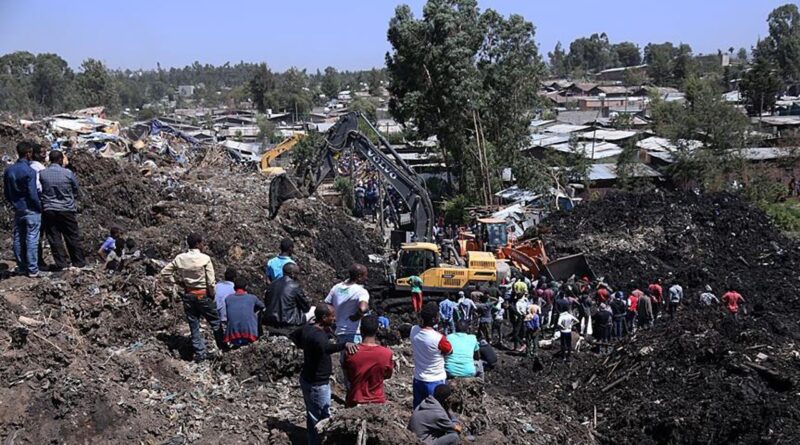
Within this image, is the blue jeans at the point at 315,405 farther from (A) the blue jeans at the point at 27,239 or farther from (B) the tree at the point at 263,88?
(B) the tree at the point at 263,88

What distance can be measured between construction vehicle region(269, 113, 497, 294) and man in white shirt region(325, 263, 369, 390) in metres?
8.54

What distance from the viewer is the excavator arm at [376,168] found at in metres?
19.5

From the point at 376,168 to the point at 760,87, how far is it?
146 ft

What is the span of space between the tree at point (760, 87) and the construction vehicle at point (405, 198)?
42.1m

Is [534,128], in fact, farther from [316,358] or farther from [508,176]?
[316,358]

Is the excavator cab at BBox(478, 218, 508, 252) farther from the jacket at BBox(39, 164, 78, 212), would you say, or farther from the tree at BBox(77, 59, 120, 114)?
the tree at BBox(77, 59, 120, 114)

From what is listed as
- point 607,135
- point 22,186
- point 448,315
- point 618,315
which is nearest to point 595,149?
point 607,135

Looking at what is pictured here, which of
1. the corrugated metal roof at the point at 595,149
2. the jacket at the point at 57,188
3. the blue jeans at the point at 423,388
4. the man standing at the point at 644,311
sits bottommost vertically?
the man standing at the point at 644,311

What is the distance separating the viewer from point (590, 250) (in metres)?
20.8

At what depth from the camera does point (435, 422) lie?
20.4 ft

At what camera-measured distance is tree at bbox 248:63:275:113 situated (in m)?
91.6

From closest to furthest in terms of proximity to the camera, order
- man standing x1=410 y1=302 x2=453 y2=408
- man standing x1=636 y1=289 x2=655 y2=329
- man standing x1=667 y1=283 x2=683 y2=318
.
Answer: man standing x1=410 y1=302 x2=453 y2=408 < man standing x1=636 y1=289 x2=655 y2=329 < man standing x1=667 y1=283 x2=683 y2=318

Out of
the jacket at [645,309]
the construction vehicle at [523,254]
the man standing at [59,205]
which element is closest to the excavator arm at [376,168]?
the construction vehicle at [523,254]

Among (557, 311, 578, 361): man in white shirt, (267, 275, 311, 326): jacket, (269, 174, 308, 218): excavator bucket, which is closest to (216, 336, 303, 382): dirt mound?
(267, 275, 311, 326): jacket
